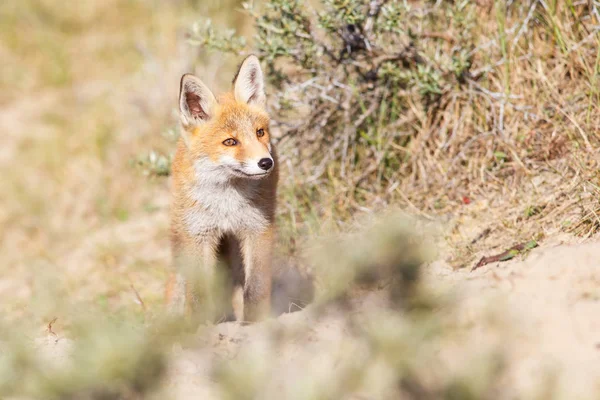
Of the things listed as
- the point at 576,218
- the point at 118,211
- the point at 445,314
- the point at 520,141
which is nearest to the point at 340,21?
the point at 520,141

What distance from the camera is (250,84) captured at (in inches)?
165

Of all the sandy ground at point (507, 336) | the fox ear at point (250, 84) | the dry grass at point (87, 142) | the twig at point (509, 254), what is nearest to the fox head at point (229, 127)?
the fox ear at point (250, 84)

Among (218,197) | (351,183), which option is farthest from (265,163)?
(351,183)

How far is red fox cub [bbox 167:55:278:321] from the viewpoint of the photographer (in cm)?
380

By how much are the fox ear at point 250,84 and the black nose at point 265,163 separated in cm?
67

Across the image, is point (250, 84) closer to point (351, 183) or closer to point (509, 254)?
point (351, 183)

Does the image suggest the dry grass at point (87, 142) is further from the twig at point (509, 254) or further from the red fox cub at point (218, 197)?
the twig at point (509, 254)

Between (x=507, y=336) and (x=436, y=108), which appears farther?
(x=436, y=108)

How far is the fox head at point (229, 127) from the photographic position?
3.69 meters

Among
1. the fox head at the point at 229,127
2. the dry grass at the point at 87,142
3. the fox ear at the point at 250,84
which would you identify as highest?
the fox ear at the point at 250,84

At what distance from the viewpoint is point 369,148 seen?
5.12m

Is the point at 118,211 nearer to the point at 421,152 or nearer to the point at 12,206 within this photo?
the point at 12,206

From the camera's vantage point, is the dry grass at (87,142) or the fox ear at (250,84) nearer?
the fox ear at (250,84)

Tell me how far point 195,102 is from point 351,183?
4.93 feet
